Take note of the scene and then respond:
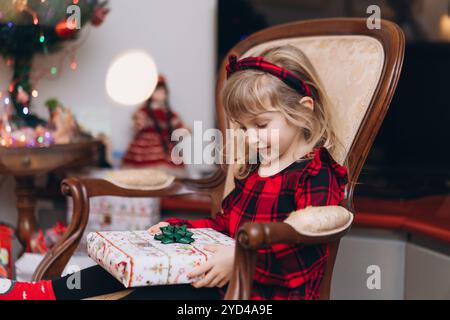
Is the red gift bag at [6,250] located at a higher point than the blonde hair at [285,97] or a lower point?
lower

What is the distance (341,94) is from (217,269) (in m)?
0.55

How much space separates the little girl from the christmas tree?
93 cm

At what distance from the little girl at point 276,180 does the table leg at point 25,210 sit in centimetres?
85

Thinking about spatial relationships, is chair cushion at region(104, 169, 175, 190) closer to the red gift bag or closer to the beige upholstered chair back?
the beige upholstered chair back

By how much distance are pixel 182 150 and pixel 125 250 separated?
1162 mm

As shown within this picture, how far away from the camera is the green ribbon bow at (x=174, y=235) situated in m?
1.07

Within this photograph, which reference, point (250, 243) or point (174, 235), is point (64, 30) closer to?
point (174, 235)

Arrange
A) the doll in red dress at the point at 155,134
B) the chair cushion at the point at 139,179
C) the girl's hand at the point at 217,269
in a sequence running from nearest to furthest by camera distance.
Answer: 1. the girl's hand at the point at 217,269
2. the chair cushion at the point at 139,179
3. the doll in red dress at the point at 155,134

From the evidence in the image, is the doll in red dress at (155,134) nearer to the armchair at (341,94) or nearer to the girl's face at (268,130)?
the armchair at (341,94)

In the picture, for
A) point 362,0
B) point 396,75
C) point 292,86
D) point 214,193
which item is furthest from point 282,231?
point 362,0

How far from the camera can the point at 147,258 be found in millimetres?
969

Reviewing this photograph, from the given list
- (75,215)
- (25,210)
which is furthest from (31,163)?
(75,215)

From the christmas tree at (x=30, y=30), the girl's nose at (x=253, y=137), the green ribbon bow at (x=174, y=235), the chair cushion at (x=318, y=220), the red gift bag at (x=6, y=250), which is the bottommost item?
the red gift bag at (x=6, y=250)

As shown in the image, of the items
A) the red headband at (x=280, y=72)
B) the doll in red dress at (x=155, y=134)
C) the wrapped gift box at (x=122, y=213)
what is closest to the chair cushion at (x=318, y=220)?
the red headband at (x=280, y=72)
